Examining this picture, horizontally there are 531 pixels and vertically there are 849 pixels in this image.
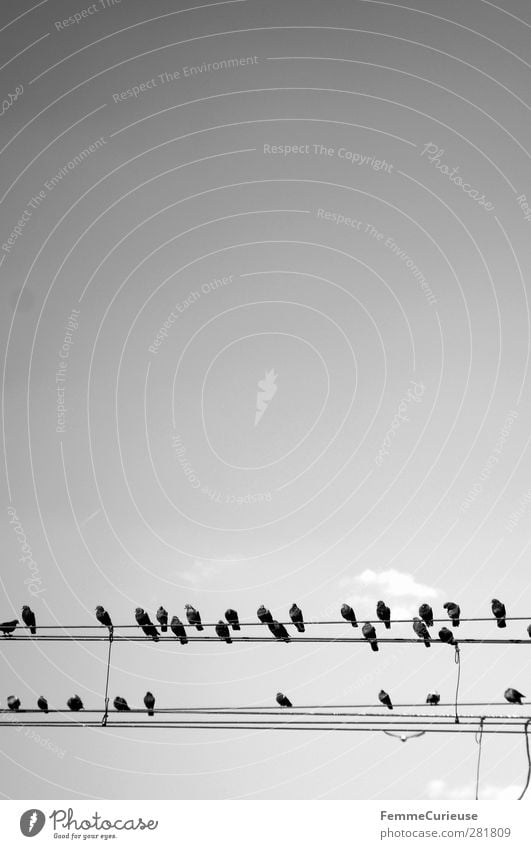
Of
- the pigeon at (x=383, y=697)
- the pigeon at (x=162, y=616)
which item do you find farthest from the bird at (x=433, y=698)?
the pigeon at (x=162, y=616)

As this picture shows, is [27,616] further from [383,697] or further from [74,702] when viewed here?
[383,697]

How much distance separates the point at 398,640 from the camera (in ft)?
47.3

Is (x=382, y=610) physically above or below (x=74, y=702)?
above

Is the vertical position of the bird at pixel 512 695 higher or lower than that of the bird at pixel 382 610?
lower

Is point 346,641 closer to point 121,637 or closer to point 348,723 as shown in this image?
point 348,723

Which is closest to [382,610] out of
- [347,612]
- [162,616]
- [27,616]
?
[347,612]

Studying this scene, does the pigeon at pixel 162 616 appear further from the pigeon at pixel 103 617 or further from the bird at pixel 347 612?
the bird at pixel 347 612

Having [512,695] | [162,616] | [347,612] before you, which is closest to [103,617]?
[162,616]

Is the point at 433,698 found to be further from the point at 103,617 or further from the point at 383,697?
the point at 103,617

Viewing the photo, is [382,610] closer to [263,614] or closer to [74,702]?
[263,614]

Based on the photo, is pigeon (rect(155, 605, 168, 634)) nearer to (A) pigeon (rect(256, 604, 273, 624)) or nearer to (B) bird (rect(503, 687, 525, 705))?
(A) pigeon (rect(256, 604, 273, 624))

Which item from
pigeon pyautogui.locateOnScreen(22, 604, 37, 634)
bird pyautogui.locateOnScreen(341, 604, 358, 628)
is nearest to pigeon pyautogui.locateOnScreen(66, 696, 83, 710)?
pigeon pyautogui.locateOnScreen(22, 604, 37, 634)
